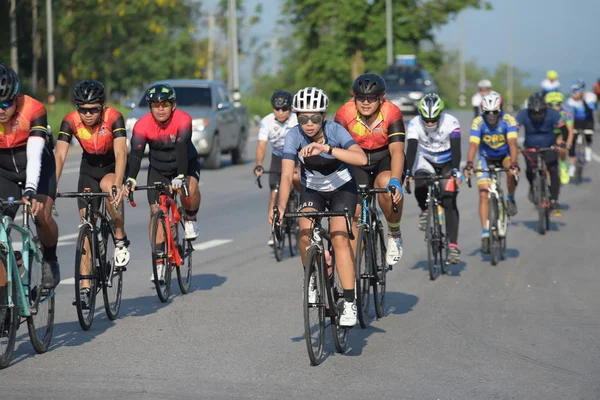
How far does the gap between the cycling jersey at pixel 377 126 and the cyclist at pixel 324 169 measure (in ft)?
5.47

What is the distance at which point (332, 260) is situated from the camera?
847 cm

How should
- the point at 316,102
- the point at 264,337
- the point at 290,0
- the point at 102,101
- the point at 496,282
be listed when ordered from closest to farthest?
the point at 316,102 < the point at 264,337 < the point at 102,101 < the point at 496,282 < the point at 290,0

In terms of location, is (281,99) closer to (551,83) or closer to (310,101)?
(310,101)

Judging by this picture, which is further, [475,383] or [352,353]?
[352,353]

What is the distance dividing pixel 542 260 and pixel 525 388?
662 centimetres

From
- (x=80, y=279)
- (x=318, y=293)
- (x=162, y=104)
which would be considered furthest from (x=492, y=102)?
(x=318, y=293)

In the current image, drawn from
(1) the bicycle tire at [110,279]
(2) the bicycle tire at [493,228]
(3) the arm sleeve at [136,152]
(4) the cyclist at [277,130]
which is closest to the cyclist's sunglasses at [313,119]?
(1) the bicycle tire at [110,279]

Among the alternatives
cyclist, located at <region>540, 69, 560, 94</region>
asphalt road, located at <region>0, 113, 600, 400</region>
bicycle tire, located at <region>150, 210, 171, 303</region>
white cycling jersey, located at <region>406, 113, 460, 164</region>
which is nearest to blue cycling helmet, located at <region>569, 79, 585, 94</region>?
cyclist, located at <region>540, 69, 560, 94</region>

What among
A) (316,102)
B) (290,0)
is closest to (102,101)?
(316,102)

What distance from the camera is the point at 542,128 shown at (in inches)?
653

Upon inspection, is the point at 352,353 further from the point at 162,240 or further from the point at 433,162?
the point at 433,162

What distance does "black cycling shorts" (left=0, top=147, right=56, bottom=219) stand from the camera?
8469 mm

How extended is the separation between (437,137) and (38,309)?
5504 mm

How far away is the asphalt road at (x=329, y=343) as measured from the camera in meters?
7.26
